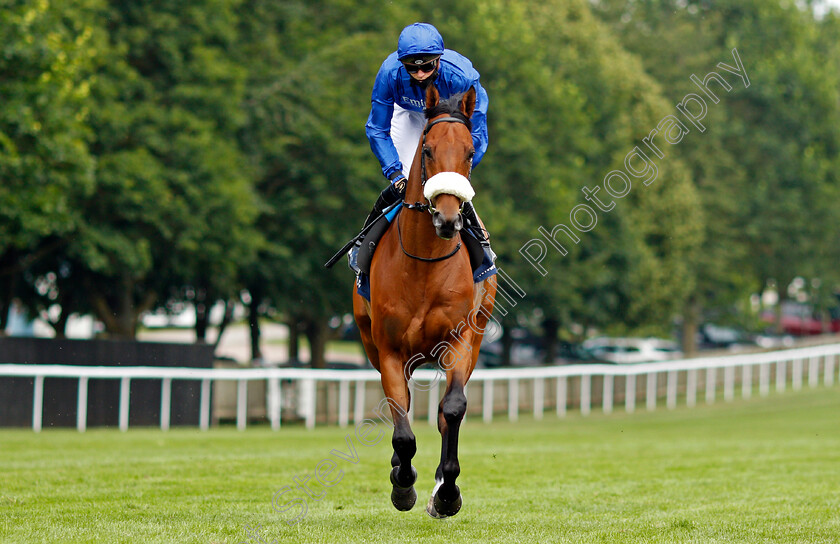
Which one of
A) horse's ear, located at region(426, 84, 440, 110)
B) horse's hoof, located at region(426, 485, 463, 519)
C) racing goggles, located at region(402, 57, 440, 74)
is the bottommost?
horse's hoof, located at region(426, 485, 463, 519)

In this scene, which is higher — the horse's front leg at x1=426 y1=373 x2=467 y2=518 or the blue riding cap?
the blue riding cap

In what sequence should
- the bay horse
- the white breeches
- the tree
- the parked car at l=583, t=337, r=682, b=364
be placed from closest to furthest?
the bay horse
the white breeches
the tree
the parked car at l=583, t=337, r=682, b=364

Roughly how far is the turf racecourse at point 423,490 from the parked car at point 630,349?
33090 mm

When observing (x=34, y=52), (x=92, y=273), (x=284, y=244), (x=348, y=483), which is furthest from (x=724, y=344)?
(x=348, y=483)

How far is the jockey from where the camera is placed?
7312 mm

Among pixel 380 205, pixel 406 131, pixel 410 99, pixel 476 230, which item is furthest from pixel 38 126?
pixel 476 230

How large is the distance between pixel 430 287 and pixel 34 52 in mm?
15709

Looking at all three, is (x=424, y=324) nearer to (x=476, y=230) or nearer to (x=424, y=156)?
(x=476, y=230)

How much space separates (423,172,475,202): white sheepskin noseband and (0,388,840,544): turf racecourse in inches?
77.5

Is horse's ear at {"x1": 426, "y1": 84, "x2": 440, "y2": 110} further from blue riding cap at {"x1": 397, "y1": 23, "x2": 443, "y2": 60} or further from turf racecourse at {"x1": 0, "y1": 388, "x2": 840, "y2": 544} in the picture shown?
turf racecourse at {"x1": 0, "y1": 388, "x2": 840, "y2": 544}

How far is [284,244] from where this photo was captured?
28312 millimetres

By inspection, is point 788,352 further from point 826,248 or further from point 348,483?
point 348,483

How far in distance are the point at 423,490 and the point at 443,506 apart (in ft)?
8.84

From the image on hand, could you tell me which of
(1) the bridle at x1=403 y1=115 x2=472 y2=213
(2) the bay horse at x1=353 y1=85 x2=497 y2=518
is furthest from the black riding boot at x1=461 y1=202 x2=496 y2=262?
(1) the bridle at x1=403 y1=115 x2=472 y2=213
